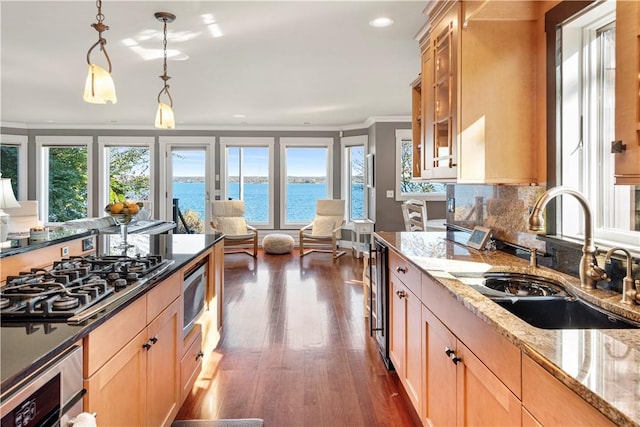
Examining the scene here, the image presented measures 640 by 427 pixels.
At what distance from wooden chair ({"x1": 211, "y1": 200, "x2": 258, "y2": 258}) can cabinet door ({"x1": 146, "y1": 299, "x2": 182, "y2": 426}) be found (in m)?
5.59

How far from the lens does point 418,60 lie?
4145 mm

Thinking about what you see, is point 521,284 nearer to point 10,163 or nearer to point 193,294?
point 193,294

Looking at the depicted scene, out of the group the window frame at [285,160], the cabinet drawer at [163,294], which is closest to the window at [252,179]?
the window frame at [285,160]

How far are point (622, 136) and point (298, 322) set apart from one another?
312 centimetres

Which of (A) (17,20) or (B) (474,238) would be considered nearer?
(B) (474,238)

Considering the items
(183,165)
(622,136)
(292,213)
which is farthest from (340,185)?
(622,136)

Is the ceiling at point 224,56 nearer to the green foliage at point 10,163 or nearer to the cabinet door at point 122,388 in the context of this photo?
the green foliage at point 10,163

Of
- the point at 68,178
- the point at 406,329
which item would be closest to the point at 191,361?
the point at 406,329

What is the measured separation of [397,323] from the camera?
2551mm

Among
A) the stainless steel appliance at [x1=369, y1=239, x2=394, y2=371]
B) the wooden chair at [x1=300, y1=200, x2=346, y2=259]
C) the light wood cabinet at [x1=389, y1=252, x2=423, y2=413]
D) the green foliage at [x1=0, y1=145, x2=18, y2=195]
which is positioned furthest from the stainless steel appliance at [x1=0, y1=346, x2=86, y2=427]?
the green foliage at [x1=0, y1=145, x2=18, y2=195]

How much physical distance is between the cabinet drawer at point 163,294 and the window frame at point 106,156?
7155 millimetres

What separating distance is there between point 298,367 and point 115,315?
177cm

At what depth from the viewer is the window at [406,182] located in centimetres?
749

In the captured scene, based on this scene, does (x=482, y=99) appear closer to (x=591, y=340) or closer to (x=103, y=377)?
(x=591, y=340)
